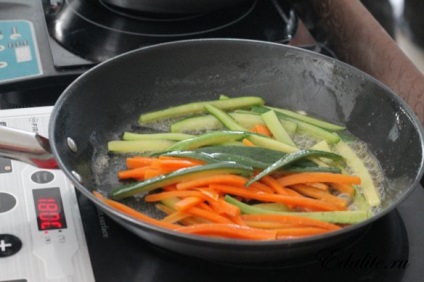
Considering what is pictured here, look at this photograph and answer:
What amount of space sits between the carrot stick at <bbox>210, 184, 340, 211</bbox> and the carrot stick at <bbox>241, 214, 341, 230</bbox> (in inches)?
1.2

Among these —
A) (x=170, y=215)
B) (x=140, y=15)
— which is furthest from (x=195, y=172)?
(x=140, y=15)

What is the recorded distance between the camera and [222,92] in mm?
1266

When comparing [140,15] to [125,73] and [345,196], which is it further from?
[345,196]

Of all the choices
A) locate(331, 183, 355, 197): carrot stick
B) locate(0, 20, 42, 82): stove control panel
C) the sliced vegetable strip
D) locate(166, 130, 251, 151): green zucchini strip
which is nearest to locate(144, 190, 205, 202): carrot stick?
the sliced vegetable strip

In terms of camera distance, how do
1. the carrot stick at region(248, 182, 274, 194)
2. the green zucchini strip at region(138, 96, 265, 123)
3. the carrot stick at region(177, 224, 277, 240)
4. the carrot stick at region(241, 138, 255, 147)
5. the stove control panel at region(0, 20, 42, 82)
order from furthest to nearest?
the stove control panel at region(0, 20, 42, 82) → the green zucchini strip at region(138, 96, 265, 123) → the carrot stick at region(241, 138, 255, 147) → the carrot stick at region(248, 182, 274, 194) → the carrot stick at region(177, 224, 277, 240)

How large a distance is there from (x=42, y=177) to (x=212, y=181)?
0.27m

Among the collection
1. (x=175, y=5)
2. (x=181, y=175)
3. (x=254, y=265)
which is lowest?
(x=254, y=265)

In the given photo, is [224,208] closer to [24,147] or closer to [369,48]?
[24,147]

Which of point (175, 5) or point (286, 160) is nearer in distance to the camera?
point (286, 160)

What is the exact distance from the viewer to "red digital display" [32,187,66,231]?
99 centimetres

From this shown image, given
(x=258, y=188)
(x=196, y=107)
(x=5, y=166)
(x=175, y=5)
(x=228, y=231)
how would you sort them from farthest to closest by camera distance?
(x=175, y=5), (x=196, y=107), (x=5, y=166), (x=258, y=188), (x=228, y=231)

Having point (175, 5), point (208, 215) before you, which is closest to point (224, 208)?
point (208, 215)

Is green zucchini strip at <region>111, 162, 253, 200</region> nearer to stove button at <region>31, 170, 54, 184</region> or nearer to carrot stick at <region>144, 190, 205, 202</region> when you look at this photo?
carrot stick at <region>144, 190, 205, 202</region>

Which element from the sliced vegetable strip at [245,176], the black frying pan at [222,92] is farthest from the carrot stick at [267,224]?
the black frying pan at [222,92]
